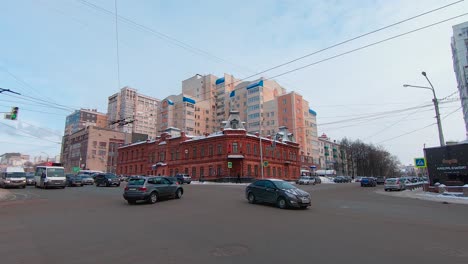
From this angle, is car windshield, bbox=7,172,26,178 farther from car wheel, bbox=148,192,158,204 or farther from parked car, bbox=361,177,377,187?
parked car, bbox=361,177,377,187

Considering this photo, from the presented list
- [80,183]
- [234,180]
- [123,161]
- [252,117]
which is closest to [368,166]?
[252,117]

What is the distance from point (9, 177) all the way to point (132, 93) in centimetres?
9551

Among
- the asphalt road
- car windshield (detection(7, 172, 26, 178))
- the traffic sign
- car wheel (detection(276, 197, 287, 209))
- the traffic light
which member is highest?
the traffic light

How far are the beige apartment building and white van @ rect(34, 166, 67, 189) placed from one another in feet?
233

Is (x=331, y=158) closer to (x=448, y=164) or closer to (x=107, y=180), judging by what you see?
(x=448, y=164)

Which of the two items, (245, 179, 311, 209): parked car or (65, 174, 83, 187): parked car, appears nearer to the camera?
(245, 179, 311, 209): parked car

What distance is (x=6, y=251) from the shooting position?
22.6 ft

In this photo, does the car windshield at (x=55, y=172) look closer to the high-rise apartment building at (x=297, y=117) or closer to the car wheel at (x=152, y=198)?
the car wheel at (x=152, y=198)

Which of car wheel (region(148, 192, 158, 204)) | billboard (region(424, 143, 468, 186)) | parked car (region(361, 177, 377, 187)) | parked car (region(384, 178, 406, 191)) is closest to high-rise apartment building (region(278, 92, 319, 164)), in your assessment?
parked car (region(361, 177, 377, 187))

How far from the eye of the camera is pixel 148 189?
1694cm

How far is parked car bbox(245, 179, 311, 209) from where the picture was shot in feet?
49.3

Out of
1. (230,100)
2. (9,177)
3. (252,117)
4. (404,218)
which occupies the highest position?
(230,100)

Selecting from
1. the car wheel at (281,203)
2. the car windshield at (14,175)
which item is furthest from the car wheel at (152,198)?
the car windshield at (14,175)

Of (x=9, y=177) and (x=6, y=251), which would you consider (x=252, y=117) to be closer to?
(x=9, y=177)
